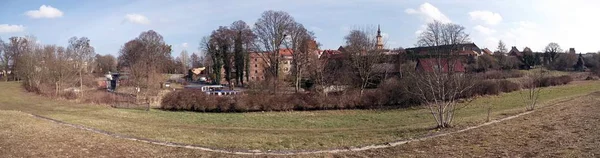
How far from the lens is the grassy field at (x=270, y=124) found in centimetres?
1582

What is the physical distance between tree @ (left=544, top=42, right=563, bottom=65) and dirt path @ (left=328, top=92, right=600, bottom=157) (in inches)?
3575

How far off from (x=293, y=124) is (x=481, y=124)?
13.6m

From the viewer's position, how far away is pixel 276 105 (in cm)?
3881

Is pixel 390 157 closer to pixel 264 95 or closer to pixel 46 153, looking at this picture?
pixel 46 153

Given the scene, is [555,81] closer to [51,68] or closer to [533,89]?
[533,89]

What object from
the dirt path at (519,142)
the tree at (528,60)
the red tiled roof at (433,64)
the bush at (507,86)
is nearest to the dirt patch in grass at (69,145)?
the dirt path at (519,142)

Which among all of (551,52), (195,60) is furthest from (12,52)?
(551,52)

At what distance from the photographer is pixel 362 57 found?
45.2 meters

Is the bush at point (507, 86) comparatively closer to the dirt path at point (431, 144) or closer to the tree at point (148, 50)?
the dirt path at point (431, 144)

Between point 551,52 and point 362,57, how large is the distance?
2972 inches

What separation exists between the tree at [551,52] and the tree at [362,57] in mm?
66591

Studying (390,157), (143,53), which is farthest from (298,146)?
(143,53)

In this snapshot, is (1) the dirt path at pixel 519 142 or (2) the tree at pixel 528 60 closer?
(1) the dirt path at pixel 519 142

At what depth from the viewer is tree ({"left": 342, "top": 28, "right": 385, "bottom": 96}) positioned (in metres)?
44.8
